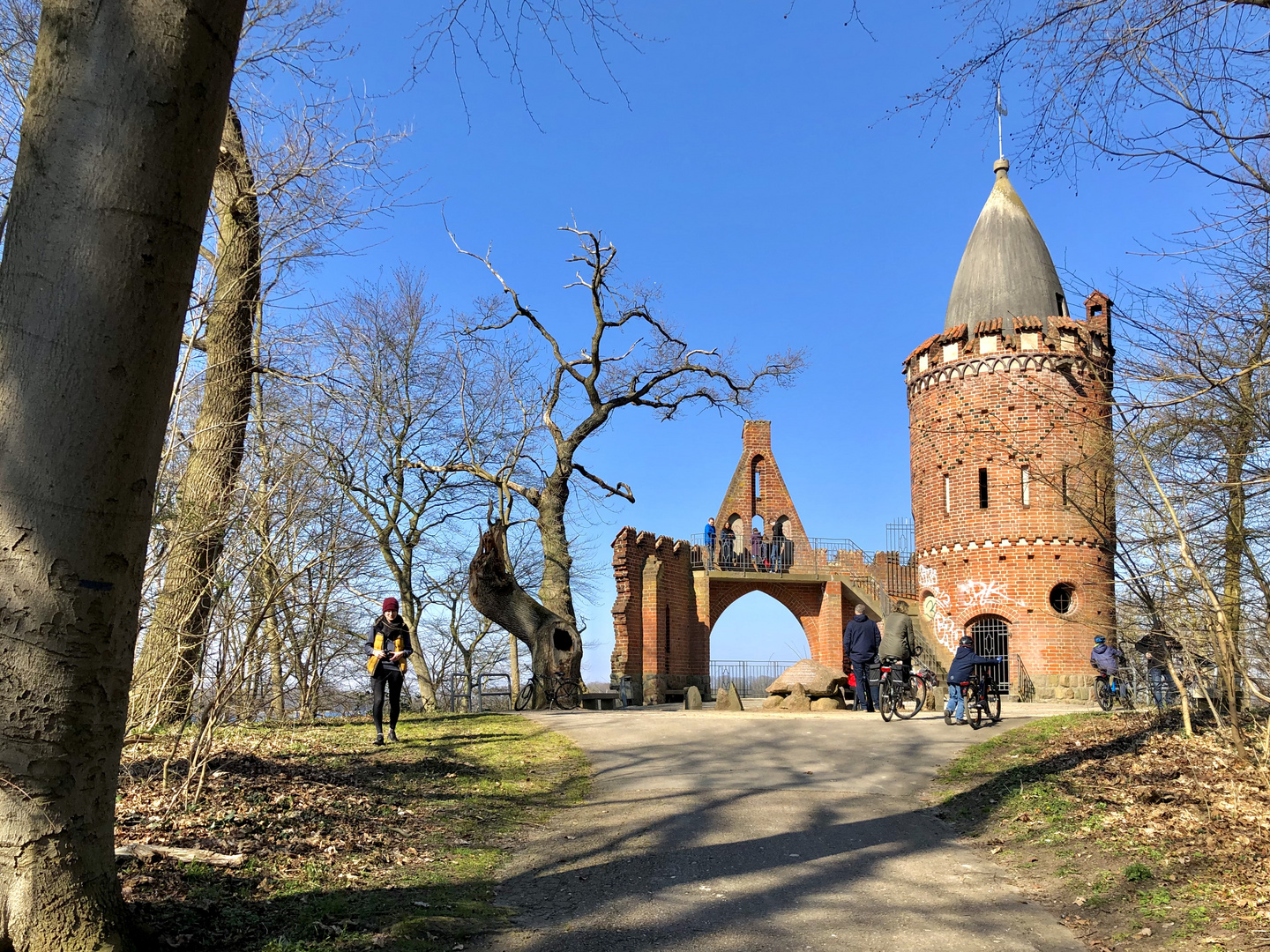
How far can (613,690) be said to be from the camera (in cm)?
2667

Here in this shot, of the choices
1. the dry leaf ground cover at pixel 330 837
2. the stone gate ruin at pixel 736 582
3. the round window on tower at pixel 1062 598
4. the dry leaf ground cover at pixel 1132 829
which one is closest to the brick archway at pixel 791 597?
the stone gate ruin at pixel 736 582

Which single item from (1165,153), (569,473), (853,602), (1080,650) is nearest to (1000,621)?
(1080,650)

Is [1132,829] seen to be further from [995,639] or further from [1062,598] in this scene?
[1062,598]

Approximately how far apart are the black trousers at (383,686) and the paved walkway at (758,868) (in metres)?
2.45

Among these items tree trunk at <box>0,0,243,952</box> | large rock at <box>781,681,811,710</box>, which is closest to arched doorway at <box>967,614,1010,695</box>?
large rock at <box>781,681,811,710</box>

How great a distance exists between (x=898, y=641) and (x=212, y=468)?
11.4 metres

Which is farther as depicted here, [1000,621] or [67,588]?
[1000,621]

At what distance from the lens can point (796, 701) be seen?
18.5m

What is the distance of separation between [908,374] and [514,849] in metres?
26.2

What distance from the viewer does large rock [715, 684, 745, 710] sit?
19234 mm

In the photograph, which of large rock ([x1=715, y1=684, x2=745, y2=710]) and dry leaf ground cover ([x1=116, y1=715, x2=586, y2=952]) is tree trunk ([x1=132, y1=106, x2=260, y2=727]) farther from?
large rock ([x1=715, y1=684, x2=745, y2=710])

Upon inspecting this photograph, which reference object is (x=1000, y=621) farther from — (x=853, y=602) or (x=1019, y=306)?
(x=1019, y=306)

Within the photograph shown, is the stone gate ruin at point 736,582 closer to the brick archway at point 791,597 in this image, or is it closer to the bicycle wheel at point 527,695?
the brick archway at point 791,597

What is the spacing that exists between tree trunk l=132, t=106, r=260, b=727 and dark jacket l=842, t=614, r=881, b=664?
10.7 m
